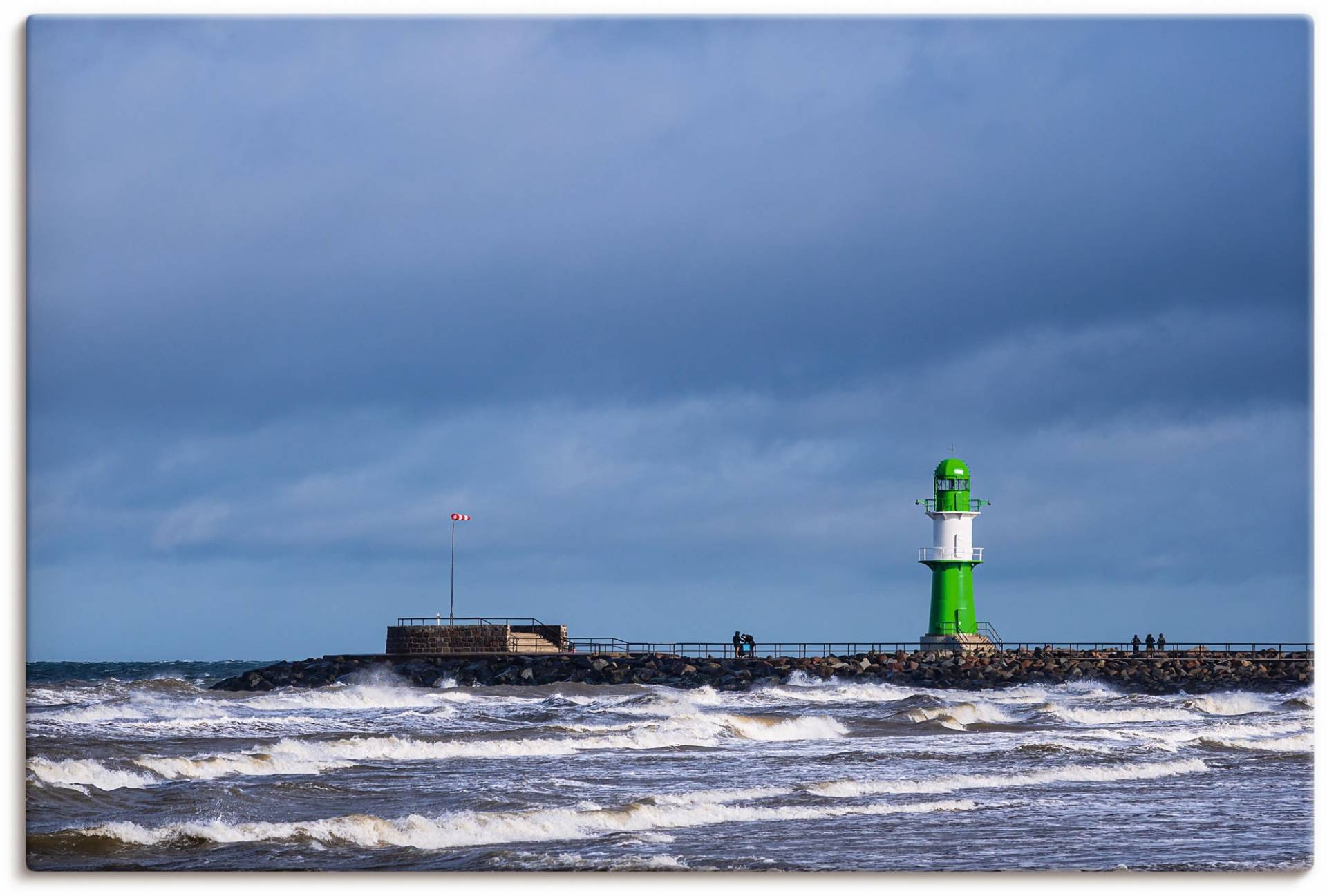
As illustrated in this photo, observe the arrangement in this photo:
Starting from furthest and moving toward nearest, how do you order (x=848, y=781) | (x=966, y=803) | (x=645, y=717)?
(x=645, y=717) → (x=848, y=781) → (x=966, y=803)

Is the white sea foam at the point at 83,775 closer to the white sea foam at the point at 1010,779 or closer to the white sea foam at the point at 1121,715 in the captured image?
the white sea foam at the point at 1010,779

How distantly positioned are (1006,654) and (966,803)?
14014 mm

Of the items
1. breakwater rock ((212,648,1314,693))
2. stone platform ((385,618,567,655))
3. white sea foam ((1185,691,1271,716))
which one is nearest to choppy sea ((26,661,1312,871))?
white sea foam ((1185,691,1271,716))

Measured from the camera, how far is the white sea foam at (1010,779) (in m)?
10.0

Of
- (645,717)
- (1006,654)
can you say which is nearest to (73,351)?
(645,717)

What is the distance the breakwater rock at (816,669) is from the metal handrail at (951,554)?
4.26ft

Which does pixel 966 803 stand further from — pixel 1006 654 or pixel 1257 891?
pixel 1006 654

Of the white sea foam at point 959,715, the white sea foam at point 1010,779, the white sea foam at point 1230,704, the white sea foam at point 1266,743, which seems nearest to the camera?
the white sea foam at point 1010,779

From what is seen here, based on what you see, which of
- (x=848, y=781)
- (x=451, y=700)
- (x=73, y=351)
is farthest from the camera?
(x=451, y=700)

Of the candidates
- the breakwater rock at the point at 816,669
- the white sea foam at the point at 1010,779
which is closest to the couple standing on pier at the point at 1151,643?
the breakwater rock at the point at 816,669

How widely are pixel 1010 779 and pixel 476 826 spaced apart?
365cm

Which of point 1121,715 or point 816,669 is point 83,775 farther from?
point 816,669

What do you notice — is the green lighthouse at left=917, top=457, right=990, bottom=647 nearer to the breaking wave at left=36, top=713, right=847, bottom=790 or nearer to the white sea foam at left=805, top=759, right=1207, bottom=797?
the breaking wave at left=36, top=713, right=847, bottom=790

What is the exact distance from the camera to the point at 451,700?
63.9 feet
